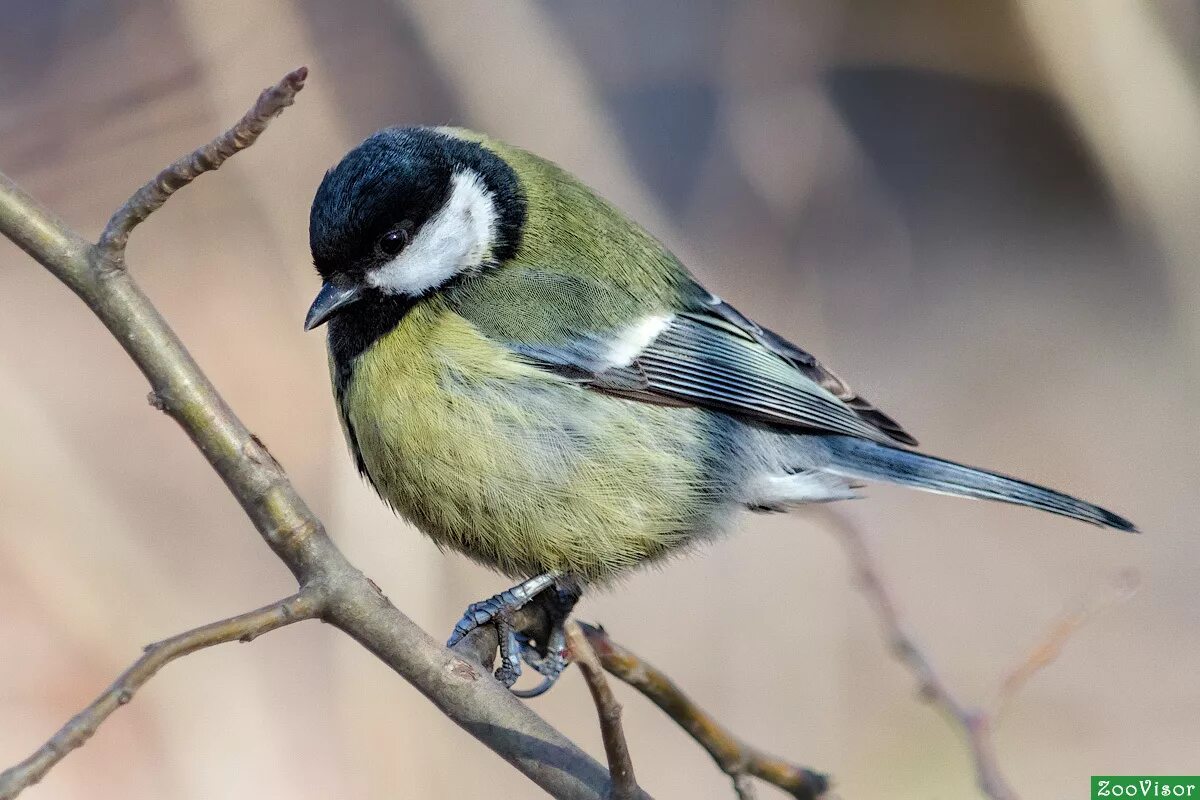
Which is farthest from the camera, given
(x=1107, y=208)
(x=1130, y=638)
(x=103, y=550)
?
(x=1107, y=208)

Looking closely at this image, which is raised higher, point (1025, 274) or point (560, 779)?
point (1025, 274)

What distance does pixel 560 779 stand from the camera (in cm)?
107

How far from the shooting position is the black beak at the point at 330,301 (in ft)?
5.56

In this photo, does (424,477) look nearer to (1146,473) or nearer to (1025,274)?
(1146,473)

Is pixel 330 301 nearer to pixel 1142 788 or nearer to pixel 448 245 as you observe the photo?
pixel 448 245

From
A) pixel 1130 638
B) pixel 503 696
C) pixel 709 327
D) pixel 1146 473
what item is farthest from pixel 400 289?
pixel 1146 473

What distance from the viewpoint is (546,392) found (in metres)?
1.72

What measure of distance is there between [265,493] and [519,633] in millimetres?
631

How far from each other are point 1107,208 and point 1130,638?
1767 millimetres

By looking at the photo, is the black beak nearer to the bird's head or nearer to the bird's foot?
the bird's head

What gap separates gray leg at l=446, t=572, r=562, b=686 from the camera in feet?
5.06

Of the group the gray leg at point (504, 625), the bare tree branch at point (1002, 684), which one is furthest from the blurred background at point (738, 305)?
the bare tree branch at point (1002, 684)

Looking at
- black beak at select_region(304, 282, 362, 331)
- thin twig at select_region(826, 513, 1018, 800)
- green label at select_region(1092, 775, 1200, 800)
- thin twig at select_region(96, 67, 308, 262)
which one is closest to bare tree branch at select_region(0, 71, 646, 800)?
thin twig at select_region(96, 67, 308, 262)

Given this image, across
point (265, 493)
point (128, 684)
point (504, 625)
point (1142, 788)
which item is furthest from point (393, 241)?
point (1142, 788)
